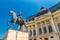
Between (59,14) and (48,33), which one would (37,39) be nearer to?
(48,33)

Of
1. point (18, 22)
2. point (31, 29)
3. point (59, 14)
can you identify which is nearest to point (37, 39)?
point (31, 29)

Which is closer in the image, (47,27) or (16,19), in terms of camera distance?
(16,19)

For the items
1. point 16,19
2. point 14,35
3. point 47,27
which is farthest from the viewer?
point 47,27

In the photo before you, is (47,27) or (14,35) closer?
(14,35)

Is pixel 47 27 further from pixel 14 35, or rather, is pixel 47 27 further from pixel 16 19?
pixel 14 35

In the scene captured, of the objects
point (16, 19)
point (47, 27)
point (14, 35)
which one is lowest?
point (14, 35)

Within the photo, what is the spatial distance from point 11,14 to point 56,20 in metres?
18.3

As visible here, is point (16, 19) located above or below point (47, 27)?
below

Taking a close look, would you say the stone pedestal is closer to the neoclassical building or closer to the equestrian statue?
the equestrian statue

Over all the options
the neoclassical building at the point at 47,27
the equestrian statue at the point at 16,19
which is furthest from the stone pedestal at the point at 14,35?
the neoclassical building at the point at 47,27

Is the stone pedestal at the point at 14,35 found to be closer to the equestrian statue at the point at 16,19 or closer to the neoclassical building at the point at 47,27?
the equestrian statue at the point at 16,19

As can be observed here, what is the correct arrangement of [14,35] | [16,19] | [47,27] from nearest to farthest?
[14,35] < [16,19] < [47,27]

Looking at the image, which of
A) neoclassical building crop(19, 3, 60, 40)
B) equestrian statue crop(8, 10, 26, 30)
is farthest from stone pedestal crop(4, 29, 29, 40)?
neoclassical building crop(19, 3, 60, 40)

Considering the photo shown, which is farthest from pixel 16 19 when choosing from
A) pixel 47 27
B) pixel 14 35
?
pixel 47 27
